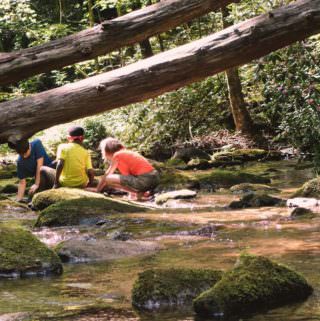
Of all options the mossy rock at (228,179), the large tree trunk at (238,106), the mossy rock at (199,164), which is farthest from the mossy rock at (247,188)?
the large tree trunk at (238,106)

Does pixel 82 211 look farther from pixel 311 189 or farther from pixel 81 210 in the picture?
pixel 311 189

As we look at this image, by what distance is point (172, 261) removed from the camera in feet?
17.9

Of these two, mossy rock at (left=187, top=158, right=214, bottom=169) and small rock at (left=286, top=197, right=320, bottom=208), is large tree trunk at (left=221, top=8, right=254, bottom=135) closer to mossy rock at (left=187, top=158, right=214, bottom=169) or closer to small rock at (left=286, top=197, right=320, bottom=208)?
mossy rock at (left=187, top=158, right=214, bottom=169)

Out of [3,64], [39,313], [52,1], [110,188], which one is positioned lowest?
[110,188]

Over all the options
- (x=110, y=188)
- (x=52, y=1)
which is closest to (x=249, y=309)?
(x=110, y=188)

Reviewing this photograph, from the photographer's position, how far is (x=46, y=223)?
826 centimetres

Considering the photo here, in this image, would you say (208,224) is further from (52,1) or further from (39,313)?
(52,1)

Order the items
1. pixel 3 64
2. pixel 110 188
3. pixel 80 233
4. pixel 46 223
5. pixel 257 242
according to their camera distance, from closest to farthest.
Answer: pixel 3 64
pixel 257 242
pixel 80 233
pixel 46 223
pixel 110 188

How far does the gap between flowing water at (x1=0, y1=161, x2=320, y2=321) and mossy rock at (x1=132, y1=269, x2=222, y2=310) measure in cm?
11

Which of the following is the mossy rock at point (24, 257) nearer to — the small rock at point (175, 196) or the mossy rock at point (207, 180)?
the small rock at point (175, 196)

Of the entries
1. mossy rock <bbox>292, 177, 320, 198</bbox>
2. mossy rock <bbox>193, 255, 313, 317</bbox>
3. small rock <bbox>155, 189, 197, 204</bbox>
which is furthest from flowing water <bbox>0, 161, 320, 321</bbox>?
small rock <bbox>155, 189, 197, 204</bbox>

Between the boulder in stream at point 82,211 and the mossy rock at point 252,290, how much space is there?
4485 millimetres

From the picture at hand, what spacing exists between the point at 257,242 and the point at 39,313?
2764 mm

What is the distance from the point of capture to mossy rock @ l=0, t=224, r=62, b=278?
518 cm
